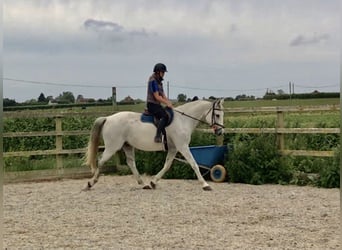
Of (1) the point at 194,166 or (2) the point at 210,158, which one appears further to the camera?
(2) the point at 210,158

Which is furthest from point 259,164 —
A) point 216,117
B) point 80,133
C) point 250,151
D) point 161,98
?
point 80,133

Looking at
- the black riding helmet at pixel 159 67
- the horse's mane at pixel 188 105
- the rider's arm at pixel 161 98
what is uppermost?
the black riding helmet at pixel 159 67

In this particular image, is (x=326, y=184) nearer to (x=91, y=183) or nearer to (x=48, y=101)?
(x=91, y=183)

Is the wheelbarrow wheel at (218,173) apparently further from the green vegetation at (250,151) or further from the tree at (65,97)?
the tree at (65,97)

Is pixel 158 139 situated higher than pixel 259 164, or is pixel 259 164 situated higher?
pixel 158 139

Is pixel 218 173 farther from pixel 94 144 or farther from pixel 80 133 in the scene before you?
pixel 80 133

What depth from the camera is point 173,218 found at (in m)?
5.50

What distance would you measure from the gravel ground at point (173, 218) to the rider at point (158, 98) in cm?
100

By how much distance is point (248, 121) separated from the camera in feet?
31.5

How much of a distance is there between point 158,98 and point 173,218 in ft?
8.54

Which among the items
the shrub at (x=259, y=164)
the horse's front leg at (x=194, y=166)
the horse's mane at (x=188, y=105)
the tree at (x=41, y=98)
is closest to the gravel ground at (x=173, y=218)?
the horse's front leg at (x=194, y=166)

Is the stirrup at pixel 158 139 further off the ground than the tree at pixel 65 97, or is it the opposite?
the tree at pixel 65 97

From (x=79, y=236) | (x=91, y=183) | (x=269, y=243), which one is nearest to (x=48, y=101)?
(x=91, y=183)

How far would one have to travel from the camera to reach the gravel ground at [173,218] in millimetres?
4441
